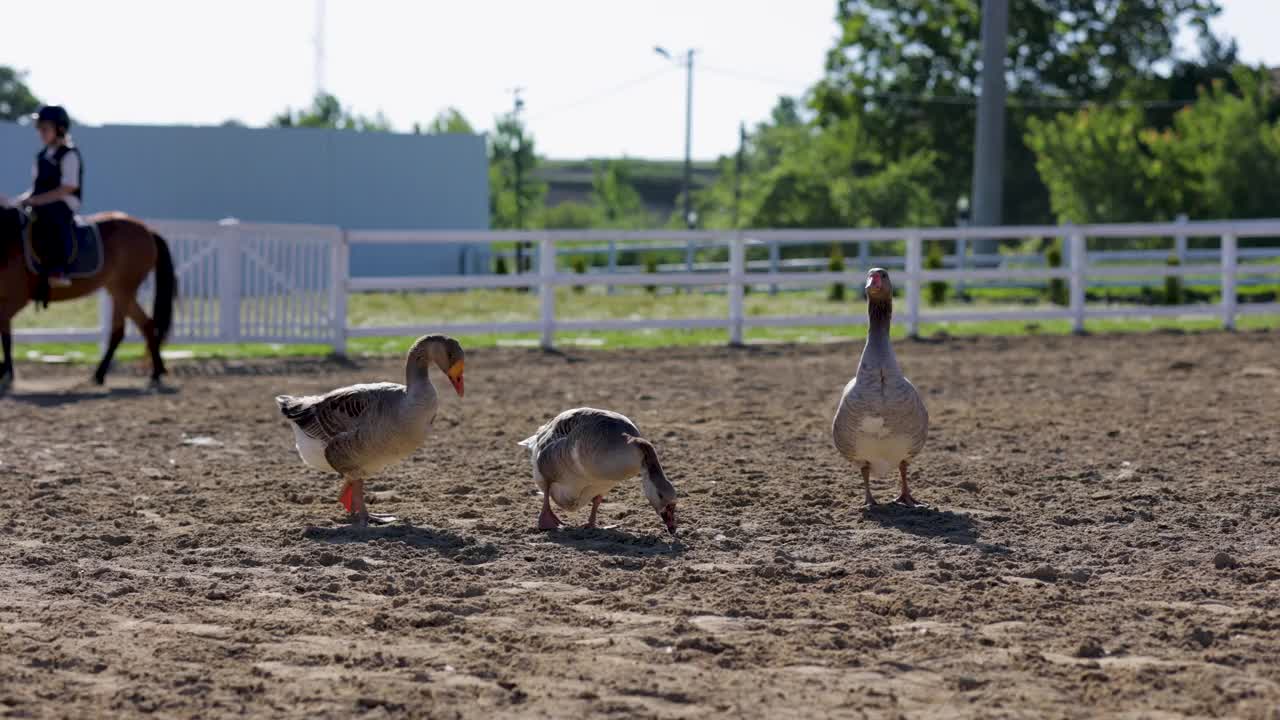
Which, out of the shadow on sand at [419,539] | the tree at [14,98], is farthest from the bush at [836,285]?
the tree at [14,98]

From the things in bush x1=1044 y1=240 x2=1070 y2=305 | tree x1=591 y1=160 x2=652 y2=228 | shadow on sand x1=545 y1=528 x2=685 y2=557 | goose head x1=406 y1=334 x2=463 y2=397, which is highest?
tree x1=591 y1=160 x2=652 y2=228

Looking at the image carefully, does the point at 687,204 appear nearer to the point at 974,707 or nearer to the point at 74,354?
the point at 74,354

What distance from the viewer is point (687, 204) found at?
60.5m

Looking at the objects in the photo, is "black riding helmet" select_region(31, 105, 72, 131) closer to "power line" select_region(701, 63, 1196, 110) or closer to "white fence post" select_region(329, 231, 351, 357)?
"white fence post" select_region(329, 231, 351, 357)

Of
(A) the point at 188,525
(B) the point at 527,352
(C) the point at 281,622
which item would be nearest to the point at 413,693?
(C) the point at 281,622

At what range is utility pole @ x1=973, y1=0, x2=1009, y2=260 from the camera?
1459 inches

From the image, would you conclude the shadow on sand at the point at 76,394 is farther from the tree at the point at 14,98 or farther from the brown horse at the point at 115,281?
the tree at the point at 14,98

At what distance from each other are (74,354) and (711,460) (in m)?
10.8

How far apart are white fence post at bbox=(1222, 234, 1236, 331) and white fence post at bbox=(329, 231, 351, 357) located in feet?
39.7

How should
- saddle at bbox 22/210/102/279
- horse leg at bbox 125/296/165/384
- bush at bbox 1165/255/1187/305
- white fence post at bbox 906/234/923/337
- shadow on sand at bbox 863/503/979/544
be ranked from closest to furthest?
shadow on sand at bbox 863/503/979/544 → saddle at bbox 22/210/102/279 → horse leg at bbox 125/296/165/384 → white fence post at bbox 906/234/923/337 → bush at bbox 1165/255/1187/305

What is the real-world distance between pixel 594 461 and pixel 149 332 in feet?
30.2

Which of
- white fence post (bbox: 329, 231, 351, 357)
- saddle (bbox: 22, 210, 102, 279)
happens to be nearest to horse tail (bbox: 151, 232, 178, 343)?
saddle (bbox: 22, 210, 102, 279)

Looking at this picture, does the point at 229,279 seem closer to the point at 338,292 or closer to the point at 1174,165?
the point at 338,292

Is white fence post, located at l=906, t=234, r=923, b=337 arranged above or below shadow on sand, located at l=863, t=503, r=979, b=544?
above
